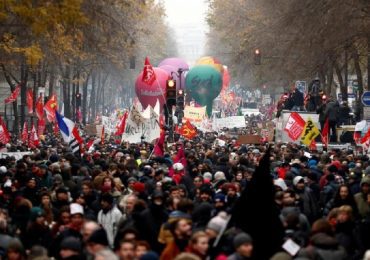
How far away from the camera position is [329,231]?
481 inches

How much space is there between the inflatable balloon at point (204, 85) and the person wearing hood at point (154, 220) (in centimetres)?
5955

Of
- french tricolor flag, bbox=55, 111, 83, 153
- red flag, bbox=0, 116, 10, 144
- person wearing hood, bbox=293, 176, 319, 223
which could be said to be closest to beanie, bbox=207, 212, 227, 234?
person wearing hood, bbox=293, 176, 319, 223

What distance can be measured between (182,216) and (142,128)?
17.6 m

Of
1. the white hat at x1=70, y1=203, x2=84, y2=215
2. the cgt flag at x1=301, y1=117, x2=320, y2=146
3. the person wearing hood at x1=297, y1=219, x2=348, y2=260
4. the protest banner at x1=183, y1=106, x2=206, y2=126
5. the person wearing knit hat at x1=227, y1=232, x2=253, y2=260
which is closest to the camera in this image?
the person wearing knit hat at x1=227, y1=232, x2=253, y2=260

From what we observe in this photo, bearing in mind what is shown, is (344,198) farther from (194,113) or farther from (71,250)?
(194,113)

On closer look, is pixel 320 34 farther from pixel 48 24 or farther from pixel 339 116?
pixel 48 24

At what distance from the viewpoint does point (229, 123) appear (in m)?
54.1

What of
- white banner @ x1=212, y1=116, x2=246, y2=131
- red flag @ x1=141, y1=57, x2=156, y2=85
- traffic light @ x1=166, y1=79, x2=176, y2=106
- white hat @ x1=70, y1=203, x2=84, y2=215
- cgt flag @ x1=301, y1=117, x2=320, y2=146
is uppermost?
red flag @ x1=141, y1=57, x2=156, y2=85

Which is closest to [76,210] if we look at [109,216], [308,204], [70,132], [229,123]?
[109,216]

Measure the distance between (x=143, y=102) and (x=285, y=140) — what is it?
91.0 ft

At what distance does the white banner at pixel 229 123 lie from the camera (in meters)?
53.5

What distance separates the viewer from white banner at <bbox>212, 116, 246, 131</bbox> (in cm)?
5347

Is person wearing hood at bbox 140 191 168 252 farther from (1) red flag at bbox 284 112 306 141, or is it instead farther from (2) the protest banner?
(2) the protest banner

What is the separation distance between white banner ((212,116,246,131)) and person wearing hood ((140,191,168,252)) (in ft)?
127
